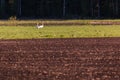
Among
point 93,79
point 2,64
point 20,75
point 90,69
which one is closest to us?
point 93,79

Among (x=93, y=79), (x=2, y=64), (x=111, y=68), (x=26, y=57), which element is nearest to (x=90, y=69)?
(x=111, y=68)

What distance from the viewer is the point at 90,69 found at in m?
Answer: 16.8
